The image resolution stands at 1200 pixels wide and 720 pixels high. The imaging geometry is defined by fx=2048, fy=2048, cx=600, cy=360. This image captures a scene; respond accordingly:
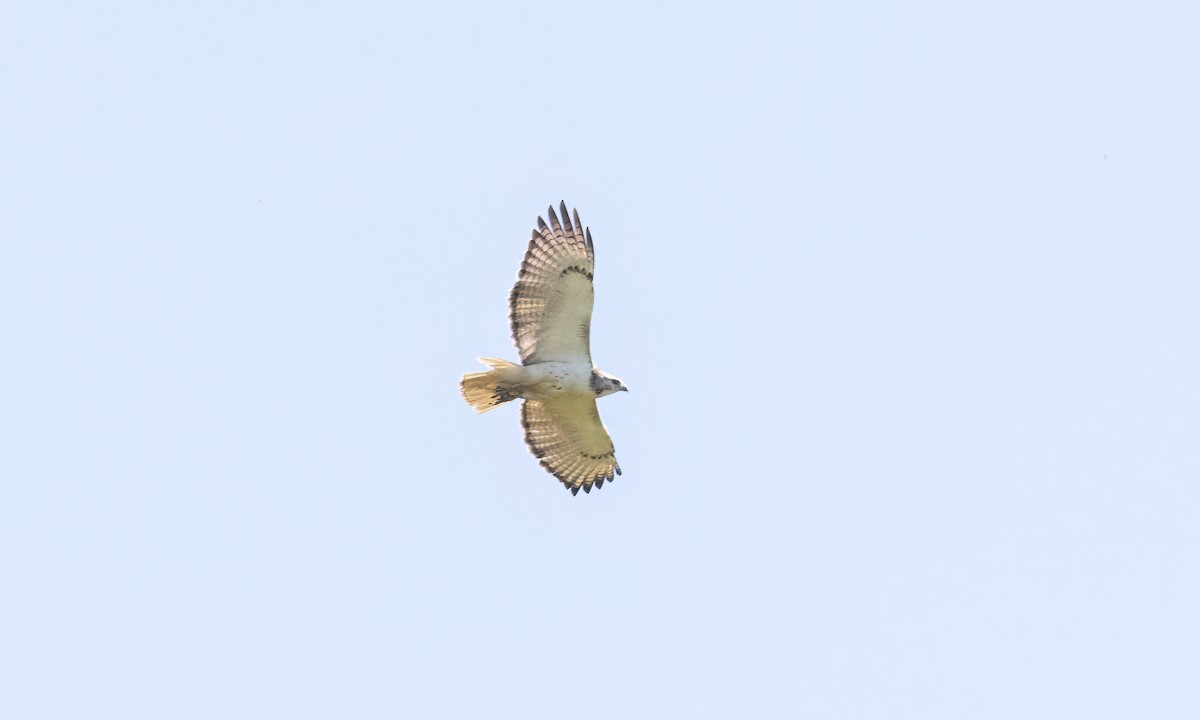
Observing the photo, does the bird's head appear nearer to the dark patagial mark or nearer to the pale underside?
the pale underside

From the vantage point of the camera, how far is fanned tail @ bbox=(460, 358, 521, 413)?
19609mm

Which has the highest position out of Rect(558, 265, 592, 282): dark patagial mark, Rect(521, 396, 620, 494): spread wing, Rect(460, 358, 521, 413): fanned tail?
Rect(558, 265, 592, 282): dark patagial mark

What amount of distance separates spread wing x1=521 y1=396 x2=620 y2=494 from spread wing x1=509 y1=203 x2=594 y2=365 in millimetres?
629

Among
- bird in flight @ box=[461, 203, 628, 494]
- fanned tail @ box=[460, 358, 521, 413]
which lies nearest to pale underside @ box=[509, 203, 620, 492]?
bird in flight @ box=[461, 203, 628, 494]

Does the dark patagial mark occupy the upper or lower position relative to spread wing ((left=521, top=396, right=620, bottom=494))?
upper

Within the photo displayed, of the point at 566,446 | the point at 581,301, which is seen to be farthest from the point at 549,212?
the point at 566,446

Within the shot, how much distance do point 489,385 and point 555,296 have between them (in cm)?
107

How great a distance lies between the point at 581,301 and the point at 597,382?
33.4 inches

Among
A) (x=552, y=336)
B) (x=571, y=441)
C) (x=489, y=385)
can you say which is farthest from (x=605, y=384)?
(x=571, y=441)

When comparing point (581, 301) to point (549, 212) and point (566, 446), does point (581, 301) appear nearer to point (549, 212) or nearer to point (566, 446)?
point (549, 212)

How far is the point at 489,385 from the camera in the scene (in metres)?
19.7

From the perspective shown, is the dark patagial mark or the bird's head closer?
the dark patagial mark

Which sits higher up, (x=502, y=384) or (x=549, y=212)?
(x=549, y=212)

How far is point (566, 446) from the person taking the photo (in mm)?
21266
